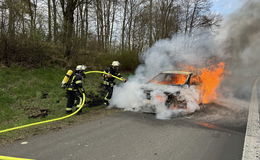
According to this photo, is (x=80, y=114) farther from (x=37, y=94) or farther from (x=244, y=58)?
(x=244, y=58)

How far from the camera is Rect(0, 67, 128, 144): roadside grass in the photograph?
5.00 metres

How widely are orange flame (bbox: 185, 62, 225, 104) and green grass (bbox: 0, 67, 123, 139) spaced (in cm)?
502

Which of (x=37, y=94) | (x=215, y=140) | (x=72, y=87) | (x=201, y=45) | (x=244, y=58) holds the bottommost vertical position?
(x=215, y=140)

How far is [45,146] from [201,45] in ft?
31.8

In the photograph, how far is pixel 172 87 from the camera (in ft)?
20.2

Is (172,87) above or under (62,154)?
above

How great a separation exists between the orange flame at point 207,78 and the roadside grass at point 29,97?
13.8 ft

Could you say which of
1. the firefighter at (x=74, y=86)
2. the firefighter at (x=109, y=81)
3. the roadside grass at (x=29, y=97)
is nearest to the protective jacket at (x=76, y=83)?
the firefighter at (x=74, y=86)

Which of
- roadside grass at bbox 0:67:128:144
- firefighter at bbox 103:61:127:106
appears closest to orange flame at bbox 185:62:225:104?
firefighter at bbox 103:61:127:106

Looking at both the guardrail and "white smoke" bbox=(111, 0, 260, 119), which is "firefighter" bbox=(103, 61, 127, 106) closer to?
"white smoke" bbox=(111, 0, 260, 119)

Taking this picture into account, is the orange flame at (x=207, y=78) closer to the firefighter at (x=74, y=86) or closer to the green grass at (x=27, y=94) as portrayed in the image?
the firefighter at (x=74, y=86)

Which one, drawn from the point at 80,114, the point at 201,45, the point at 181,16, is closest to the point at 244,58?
the point at 201,45

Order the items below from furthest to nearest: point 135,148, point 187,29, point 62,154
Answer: point 187,29
point 135,148
point 62,154

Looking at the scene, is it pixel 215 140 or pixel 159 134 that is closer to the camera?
pixel 215 140
